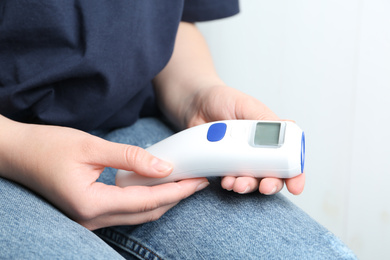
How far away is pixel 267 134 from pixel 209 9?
0.38 meters

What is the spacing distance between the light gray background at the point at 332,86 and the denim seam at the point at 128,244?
51 centimetres

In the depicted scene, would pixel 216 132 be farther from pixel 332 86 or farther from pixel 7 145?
pixel 332 86

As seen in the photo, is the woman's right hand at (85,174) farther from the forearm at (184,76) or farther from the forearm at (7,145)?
the forearm at (184,76)

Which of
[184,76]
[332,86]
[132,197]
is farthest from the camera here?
[332,86]

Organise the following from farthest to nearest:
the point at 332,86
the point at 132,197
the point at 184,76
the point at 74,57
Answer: the point at 332,86, the point at 184,76, the point at 74,57, the point at 132,197

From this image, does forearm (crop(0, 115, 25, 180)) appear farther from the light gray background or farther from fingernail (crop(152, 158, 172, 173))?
the light gray background

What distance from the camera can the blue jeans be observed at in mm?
481

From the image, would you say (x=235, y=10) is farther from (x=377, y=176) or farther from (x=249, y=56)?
(x=377, y=176)

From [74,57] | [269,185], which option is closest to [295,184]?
[269,185]

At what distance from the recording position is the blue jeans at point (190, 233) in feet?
1.58

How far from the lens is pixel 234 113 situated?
0.68 metres

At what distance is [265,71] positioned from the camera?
1021mm

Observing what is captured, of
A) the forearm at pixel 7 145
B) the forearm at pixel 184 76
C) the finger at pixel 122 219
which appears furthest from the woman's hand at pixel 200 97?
the forearm at pixel 7 145

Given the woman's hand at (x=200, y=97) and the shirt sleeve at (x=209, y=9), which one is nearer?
the woman's hand at (x=200, y=97)
